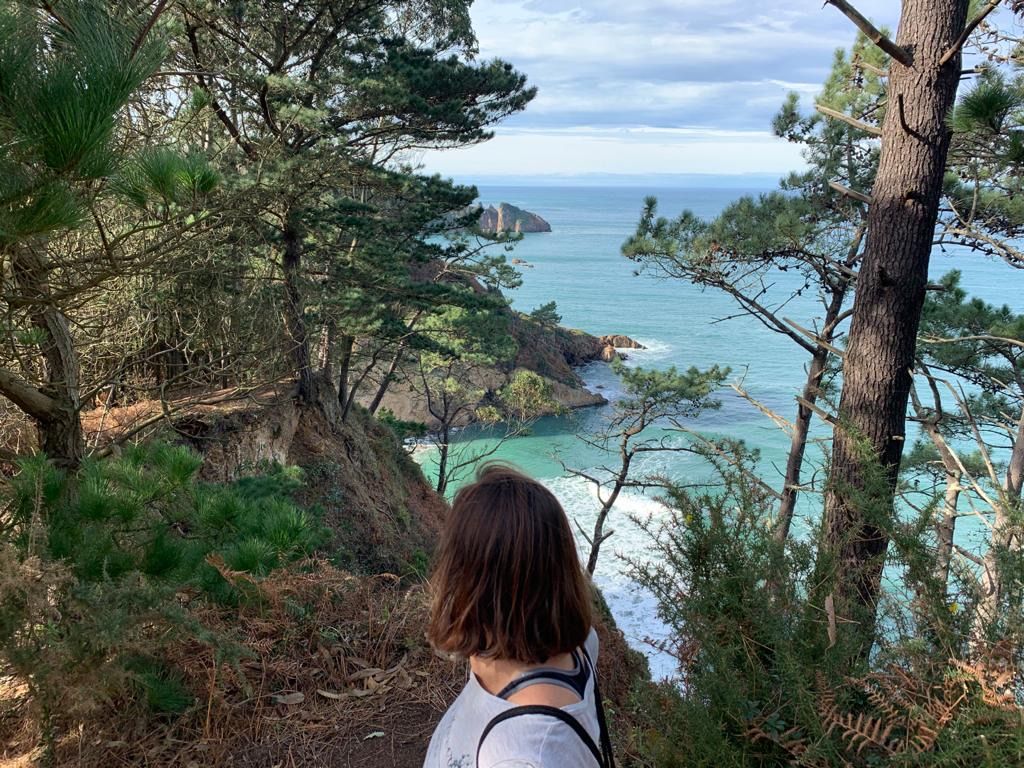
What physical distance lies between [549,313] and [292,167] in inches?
510

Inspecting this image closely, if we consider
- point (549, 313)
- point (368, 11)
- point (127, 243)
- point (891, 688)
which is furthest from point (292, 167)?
point (549, 313)

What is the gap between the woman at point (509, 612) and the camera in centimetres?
114

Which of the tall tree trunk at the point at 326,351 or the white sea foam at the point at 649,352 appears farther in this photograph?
the white sea foam at the point at 649,352

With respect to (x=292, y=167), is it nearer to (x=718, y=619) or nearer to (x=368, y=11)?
(x=368, y=11)

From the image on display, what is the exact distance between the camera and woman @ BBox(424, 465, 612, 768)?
3.74ft

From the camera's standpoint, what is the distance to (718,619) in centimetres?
201

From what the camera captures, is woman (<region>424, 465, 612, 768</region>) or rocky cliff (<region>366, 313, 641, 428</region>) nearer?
woman (<region>424, 465, 612, 768</region>)

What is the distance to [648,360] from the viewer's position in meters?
34.4

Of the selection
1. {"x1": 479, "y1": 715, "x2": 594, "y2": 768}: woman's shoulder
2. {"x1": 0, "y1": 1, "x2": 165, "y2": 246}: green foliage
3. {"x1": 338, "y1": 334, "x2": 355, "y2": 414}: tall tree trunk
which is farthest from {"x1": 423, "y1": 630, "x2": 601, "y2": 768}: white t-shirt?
{"x1": 338, "y1": 334, "x2": 355, "y2": 414}: tall tree trunk

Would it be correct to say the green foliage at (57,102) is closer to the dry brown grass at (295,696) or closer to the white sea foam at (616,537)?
the dry brown grass at (295,696)

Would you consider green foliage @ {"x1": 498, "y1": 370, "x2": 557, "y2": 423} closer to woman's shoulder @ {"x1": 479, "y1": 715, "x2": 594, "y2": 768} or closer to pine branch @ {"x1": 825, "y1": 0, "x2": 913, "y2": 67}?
pine branch @ {"x1": 825, "y1": 0, "x2": 913, "y2": 67}

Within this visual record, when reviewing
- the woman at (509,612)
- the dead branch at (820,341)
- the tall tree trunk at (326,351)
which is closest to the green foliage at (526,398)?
the tall tree trunk at (326,351)

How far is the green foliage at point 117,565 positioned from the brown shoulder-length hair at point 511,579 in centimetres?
119

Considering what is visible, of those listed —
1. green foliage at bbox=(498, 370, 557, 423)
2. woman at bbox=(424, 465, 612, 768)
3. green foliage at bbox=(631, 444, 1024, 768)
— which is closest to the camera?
woman at bbox=(424, 465, 612, 768)
